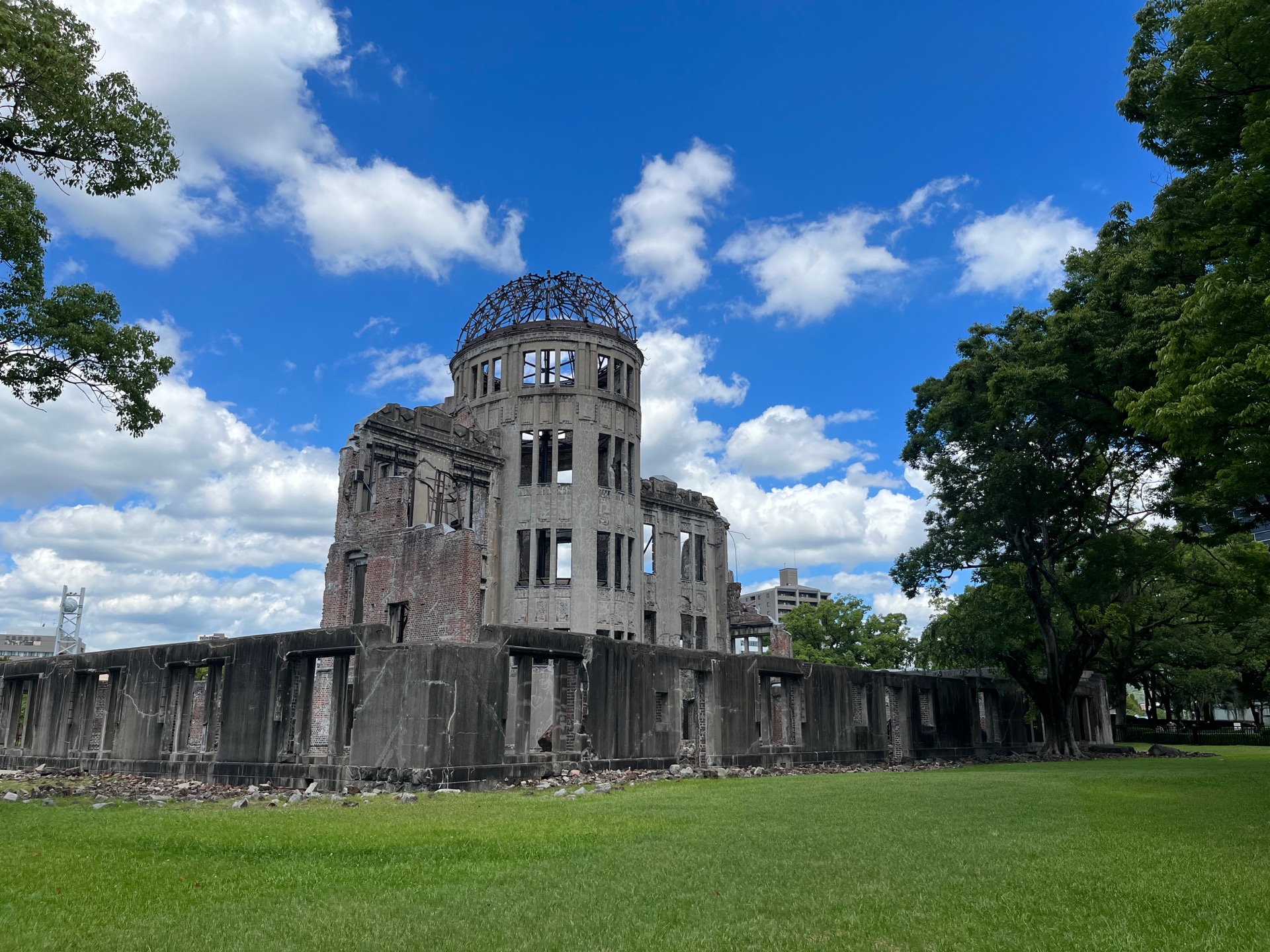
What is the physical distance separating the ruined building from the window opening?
10 centimetres

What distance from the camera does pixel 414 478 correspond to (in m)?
29.9

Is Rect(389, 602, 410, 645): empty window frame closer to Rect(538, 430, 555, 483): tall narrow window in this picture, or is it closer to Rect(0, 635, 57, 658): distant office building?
Rect(538, 430, 555, 483): tall narrow window

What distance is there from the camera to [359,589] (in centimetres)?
2758

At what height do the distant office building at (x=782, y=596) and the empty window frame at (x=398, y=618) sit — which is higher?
the distant office building at (x=782, y=596)

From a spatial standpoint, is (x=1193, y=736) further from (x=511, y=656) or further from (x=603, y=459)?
(x=511, y=656)

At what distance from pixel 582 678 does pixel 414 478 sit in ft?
42.5

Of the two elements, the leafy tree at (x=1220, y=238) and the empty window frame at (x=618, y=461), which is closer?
the leafy tree at (x=1220, y=238)

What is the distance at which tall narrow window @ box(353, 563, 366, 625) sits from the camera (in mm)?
27484

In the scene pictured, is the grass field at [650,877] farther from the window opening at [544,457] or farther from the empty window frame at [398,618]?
the window opening at [544,457]

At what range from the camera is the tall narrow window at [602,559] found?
34062 mm

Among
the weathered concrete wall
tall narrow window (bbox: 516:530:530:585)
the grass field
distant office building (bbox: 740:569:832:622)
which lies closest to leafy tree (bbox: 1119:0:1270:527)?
the grass field

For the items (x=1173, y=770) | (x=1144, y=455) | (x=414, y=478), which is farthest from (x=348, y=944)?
(x=414, y=478)

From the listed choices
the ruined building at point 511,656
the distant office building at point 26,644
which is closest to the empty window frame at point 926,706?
the ruined building at point 511,656

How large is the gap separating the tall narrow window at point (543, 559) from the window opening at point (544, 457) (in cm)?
225
